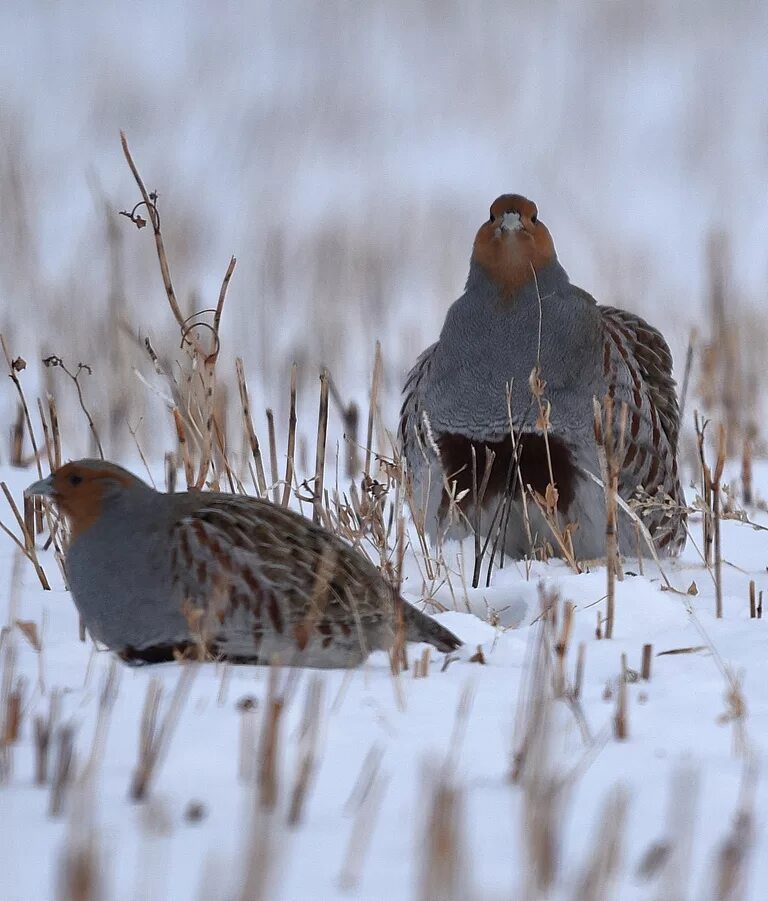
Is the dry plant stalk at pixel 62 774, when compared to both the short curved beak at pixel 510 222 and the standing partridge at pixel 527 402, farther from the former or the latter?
the short curved beak at pixel 510 222

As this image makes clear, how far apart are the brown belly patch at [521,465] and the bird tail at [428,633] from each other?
1330 millimetres

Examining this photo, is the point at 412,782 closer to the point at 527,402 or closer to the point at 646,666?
the point at 646,666

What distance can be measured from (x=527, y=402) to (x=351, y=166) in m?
10.1

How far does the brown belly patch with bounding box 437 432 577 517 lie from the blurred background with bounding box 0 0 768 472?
6.55ft

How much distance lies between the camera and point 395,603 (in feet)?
9.61

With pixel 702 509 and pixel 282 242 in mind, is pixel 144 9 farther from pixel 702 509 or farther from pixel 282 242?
pixel 702 509

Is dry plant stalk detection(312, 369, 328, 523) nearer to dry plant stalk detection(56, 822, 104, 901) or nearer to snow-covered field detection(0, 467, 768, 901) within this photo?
snow-covered field detection(0, 467, 768, 901)

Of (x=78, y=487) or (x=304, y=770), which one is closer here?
(x=304, y=770)

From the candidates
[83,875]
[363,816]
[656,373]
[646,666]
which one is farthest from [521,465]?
[83,875]

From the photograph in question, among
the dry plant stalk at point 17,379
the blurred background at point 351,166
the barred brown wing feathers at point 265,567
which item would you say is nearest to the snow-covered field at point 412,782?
the barred brown wing feathers at point 265,567

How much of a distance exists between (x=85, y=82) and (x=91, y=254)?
21.6ft

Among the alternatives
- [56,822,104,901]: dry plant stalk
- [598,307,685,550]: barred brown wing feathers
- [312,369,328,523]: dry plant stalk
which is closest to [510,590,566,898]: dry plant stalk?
[56,822,104,901]: dry plant stalk

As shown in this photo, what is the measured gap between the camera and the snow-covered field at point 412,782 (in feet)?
5.49

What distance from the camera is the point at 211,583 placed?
2828 millimetres
